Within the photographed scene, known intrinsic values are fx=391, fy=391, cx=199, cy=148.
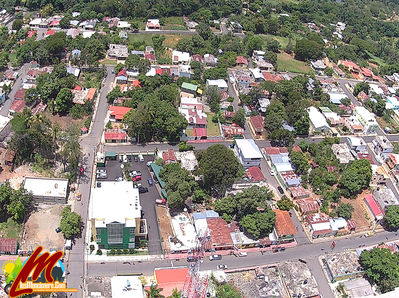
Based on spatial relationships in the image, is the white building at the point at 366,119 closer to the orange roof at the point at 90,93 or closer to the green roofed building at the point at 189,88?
the green roofed building at the point at 189,88

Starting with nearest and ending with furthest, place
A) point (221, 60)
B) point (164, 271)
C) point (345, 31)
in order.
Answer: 1. point (164, 271)
2. point (221, 60)
3. point (345, 31)

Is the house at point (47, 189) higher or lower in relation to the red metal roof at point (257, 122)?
lower

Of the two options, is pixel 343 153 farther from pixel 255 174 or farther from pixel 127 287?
pixel 127 287

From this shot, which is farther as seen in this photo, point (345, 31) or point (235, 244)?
point (345, 31)

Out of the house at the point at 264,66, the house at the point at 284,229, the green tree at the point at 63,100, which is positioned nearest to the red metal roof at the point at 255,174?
the house at the point at 284,229

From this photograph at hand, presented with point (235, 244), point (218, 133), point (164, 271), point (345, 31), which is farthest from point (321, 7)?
point (164, 271)

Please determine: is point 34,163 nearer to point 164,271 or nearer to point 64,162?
point 64,162
